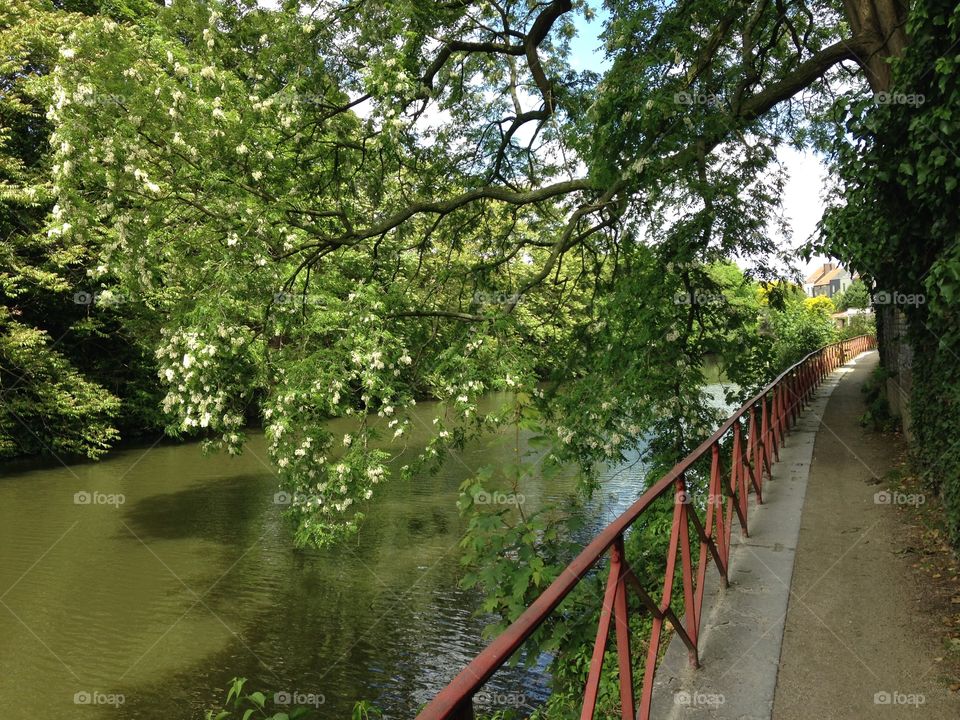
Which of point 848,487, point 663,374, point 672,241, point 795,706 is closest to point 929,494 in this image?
point 848,487

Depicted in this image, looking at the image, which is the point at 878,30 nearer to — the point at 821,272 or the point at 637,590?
the point at 637,590

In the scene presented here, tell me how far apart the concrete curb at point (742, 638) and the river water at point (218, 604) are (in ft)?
10.6

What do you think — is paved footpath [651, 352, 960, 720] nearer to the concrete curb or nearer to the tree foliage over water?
the concrete curb

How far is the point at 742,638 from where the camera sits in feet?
15.5

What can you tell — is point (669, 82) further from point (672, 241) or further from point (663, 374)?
point (663, 374)

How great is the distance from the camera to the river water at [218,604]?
32.1 feet

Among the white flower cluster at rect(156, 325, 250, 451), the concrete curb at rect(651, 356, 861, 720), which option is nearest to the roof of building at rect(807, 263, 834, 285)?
the concrete curb at rect(651, 356, 861, 720)

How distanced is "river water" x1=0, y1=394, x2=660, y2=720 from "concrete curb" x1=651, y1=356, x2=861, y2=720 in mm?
3220

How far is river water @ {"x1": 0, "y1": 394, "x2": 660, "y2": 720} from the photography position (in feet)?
32.1

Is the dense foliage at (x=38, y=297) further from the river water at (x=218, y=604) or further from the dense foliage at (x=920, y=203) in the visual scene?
the dense foliage at (x=920, y=203)

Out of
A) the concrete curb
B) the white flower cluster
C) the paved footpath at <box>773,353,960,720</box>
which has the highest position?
the white flower cluster

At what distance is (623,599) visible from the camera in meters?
2.81

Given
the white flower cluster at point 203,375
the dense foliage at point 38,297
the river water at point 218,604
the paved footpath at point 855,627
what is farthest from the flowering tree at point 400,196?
the dense foliage at point 38,297

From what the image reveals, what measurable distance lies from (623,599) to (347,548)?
13544 millimetres
